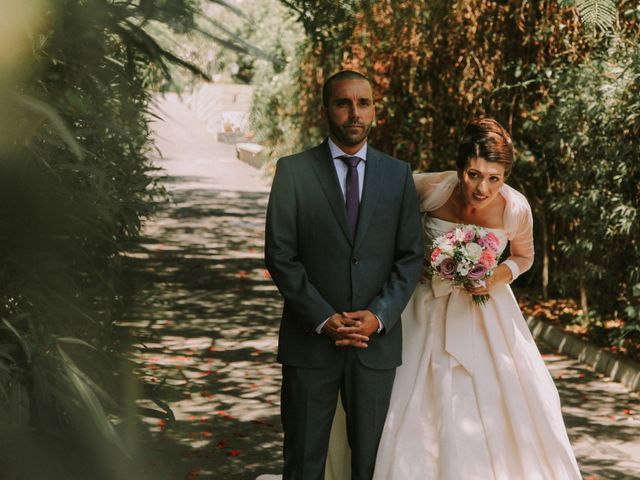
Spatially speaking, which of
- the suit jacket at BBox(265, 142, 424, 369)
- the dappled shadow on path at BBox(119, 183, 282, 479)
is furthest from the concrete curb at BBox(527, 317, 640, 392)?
the suit jacket at BBox(265, 142, 424, 369)

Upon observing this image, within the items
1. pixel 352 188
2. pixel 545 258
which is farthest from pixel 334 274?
pixel 545 258

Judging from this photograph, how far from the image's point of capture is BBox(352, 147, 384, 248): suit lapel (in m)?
3.32

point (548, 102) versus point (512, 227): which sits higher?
point (548, 102)

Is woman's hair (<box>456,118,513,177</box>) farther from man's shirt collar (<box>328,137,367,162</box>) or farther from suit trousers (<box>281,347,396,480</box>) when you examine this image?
suit trousers (<box>281,347,396,480</box>)

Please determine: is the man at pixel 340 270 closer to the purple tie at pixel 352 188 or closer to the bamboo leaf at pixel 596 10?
the purple tie at pixel 352 188

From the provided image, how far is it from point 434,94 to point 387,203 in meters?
7.89

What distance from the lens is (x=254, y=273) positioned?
494 inches

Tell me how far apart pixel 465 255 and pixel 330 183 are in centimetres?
59

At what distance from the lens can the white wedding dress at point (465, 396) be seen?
140 inches

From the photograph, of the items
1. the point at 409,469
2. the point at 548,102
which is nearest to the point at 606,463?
the point at 409,469

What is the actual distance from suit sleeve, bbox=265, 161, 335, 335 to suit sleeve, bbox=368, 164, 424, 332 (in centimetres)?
20

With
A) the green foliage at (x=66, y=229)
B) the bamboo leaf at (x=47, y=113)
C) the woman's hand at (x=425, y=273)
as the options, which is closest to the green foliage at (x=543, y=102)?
the woman's hand at (x=425, y=273)

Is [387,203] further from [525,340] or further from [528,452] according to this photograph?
[528,452]

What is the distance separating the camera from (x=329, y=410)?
3396 millimetres
